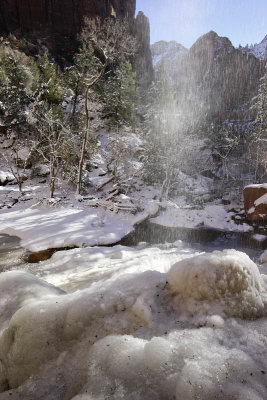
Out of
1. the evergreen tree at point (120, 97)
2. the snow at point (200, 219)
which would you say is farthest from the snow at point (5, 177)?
the snow at point (200, 219)

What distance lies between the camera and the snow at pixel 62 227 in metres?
9.84

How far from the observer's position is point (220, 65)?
66.3m

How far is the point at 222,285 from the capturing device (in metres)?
2.15

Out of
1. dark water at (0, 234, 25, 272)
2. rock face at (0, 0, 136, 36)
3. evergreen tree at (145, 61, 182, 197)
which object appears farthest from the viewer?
rock face at (0, 0, 136, 36)

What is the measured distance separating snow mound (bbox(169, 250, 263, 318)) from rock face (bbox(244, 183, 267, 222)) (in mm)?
14493

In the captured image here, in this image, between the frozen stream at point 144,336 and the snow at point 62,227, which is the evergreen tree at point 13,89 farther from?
the frozen stream at point 144,336

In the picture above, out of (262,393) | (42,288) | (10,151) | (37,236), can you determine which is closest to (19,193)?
(10,151)

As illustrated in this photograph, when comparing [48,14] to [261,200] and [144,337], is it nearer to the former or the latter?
[261,200]

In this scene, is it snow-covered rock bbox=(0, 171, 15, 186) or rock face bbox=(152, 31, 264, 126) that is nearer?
Result: snow-covered rock bbox=(0, 171, 15, 186)

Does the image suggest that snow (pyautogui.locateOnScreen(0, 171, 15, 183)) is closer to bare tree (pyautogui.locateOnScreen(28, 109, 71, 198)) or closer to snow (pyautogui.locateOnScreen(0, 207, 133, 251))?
bare tree (pyautogui.locateOnScreen(28, 109, 71, 198))

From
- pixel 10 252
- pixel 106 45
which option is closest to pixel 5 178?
pixel 10 252

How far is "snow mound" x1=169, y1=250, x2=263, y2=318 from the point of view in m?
2.09

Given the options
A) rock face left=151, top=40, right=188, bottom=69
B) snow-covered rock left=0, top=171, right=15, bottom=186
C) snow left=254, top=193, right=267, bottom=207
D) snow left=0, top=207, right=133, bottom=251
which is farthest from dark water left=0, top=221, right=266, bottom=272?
rock face left=151, top=40, right=188, bottom=69

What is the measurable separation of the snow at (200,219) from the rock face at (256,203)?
1.30m
